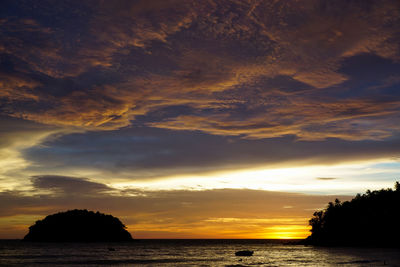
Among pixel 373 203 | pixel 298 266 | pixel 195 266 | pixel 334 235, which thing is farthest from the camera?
pixel 334 235

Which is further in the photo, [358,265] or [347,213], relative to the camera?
[347,213]

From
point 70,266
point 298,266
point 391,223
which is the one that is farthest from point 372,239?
point 70,266

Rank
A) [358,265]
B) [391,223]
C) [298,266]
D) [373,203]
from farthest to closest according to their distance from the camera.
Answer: [373,203] → [391,223] → [298,266] → [358,265]

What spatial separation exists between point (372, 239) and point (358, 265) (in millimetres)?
110124

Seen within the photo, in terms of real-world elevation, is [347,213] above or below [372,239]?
above

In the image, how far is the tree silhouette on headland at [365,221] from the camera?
531 feet

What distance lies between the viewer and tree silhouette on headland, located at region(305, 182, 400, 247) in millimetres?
161875

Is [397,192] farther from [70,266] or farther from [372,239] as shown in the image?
[70,266]

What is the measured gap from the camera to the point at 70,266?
85875 millimetres

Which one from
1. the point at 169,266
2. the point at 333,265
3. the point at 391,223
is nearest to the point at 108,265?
the point at 169,266

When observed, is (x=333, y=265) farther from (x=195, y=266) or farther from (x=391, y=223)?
(x=391, y=223)

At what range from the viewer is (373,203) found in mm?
176125

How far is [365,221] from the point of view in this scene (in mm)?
170500

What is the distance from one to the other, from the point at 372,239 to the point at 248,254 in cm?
8052
